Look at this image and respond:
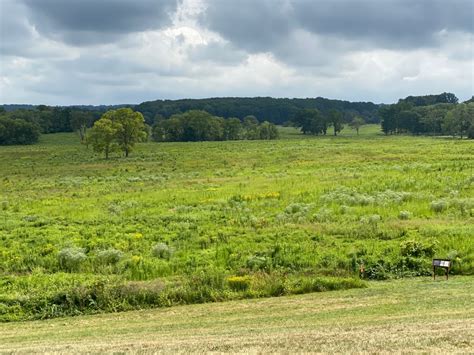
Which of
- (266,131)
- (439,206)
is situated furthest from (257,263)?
(266,131)

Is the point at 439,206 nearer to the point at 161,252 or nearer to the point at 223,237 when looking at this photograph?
the point at 223,237

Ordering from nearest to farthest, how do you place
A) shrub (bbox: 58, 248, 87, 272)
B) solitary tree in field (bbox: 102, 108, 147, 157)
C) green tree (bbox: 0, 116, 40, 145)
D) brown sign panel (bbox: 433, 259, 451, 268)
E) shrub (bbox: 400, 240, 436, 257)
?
1. brown sign panel (bbox: 433, 259, 451, 268)
2. shrub (bbox: 400, 240, 436, 257)
3. shrub (bbox: 58, 248, 87, 272)
4. solitary tree in field (bbox: 102, 108, 147, 157)
5. green tree (bbox: 0, 116, 40, 145)

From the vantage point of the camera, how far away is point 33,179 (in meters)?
55.6

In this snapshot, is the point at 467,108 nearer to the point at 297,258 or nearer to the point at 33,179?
the point at 33,179

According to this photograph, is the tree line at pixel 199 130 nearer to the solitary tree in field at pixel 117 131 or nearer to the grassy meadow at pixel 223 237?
the solitary tree in field at pixel 117 131

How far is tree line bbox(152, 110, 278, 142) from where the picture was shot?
5276 inches

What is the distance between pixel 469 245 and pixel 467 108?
11286 centimetres

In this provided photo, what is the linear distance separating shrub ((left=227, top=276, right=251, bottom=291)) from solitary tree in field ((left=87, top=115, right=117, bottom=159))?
2409 inches

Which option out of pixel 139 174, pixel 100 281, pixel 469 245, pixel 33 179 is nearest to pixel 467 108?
pixel 139 174

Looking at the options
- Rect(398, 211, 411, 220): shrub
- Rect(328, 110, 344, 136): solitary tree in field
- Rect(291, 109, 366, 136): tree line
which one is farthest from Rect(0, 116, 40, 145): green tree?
Rect(398, 211, 411, 220): shrub

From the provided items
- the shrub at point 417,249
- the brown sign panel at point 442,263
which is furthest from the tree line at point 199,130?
the brown sign panel at point 442,263

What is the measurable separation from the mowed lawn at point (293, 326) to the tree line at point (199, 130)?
119 m

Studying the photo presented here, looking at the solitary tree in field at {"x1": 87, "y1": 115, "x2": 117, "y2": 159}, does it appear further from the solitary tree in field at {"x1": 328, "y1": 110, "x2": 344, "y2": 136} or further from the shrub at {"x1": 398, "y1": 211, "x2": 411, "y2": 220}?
the solitary tree in field at {"x1": 328, "y1": 110, "x2": 344, "y2": 136}

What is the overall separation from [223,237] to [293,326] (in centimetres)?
1150
